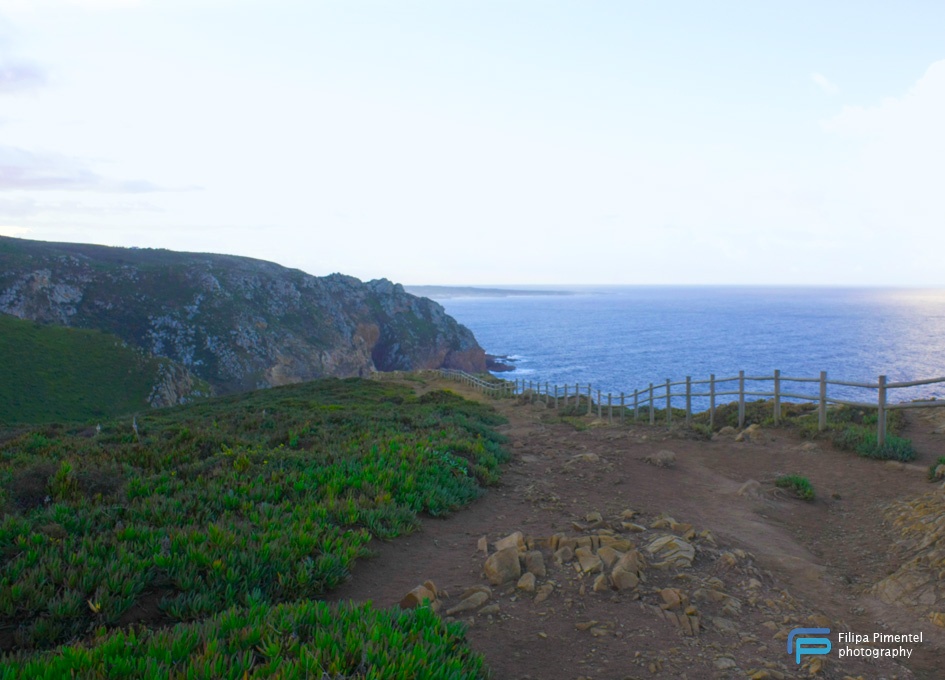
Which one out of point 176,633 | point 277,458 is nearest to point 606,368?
point 277,458

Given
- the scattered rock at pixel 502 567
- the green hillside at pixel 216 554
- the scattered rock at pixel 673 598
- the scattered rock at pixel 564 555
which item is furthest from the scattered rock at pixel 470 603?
the scattered rock at pixel 673 598

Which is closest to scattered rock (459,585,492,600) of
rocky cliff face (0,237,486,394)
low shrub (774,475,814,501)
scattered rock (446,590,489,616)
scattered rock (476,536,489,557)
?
scattered rock (446,590,489,616)

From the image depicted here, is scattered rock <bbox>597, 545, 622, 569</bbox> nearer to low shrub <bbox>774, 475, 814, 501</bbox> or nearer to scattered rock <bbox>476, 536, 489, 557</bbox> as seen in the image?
scattered rock <bbox>476, 536, 489, 557</bbox>

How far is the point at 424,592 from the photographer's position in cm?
452

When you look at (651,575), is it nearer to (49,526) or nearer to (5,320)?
(49,526)

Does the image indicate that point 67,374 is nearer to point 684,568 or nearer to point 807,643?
point 684,568

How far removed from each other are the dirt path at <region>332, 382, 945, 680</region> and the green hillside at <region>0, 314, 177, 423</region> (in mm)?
36700

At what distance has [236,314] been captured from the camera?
232 ft

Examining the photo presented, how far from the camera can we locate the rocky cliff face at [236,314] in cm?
6200

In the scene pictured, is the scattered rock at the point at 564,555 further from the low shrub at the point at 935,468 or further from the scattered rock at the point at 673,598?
the low shrub at the point at 935,468

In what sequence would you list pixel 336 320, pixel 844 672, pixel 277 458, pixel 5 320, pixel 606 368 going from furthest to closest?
pixel 336 320
pixel 606 368
pixel 5 320
pixel 277 458
pixel 844 672

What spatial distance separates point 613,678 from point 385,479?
13.2 feet

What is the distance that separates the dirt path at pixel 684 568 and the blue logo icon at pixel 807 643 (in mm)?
71

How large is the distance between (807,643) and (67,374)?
1845 inches
